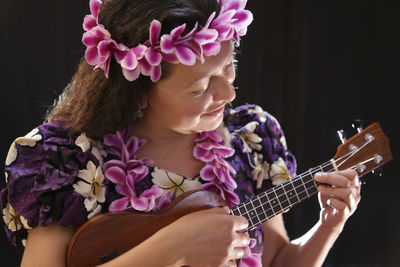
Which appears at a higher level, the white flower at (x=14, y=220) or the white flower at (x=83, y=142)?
the white flower at (x=83, y=142)

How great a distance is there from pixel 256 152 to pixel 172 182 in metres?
0.26

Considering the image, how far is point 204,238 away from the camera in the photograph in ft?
3.90

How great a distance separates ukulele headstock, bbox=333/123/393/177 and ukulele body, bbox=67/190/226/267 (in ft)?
1.16

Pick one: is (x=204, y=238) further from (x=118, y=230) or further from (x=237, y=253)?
(x=118, y=230)

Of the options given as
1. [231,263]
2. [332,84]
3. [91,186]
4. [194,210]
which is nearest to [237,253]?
[231,263]

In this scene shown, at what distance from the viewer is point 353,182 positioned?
1267 millimetres

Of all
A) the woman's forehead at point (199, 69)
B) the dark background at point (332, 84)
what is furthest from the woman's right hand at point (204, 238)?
the dark background at point (332, 84)

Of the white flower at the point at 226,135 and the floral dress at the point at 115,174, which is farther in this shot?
the white flower at the point at 226,135

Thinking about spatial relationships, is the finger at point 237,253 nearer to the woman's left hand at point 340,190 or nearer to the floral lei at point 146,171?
the floral lei at point 146,171

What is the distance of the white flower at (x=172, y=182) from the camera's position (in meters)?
1.28

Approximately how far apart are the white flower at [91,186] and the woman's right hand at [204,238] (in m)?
0.16

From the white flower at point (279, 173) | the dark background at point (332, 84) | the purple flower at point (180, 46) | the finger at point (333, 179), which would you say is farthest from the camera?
the dark background at point (332, 84)

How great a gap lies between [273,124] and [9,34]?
93cm

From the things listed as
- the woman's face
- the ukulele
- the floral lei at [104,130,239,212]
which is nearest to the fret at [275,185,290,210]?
the ukulele
